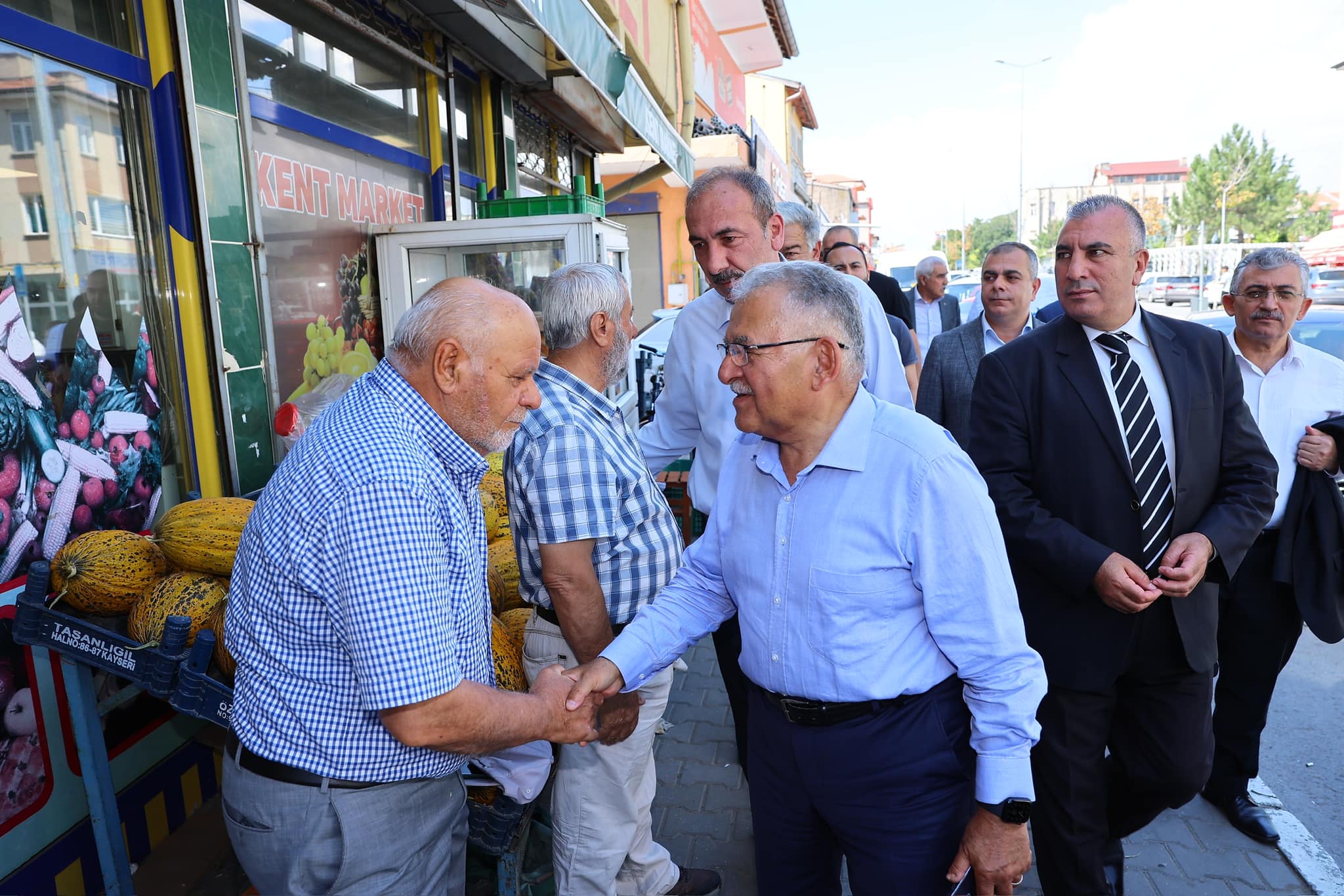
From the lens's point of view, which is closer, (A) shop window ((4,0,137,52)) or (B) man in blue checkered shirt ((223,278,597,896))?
(B) man in blue checkered shirt ((223,278,597,896))

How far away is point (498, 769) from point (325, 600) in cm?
82

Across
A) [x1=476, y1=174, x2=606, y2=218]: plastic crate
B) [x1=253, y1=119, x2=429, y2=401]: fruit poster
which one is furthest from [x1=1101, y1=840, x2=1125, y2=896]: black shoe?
[x1=476, y1=174, x2=606, y2=218]: plastic crate

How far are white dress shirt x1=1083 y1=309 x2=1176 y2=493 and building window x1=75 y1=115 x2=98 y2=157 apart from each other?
3332 millimetres

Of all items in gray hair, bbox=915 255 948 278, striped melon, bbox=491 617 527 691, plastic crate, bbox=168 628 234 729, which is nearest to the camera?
plastic crate, bbox=168 628 234 729

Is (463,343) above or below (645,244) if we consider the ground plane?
below

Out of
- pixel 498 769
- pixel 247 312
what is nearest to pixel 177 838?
pixel 498 769

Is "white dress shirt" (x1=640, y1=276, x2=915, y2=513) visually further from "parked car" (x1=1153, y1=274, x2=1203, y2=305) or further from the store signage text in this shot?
"parked car" (x1=1153, y1=274, x2=1203, y2=305)

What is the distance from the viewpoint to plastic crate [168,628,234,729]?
80.2 inches

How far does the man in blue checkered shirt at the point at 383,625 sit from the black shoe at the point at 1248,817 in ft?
9.22

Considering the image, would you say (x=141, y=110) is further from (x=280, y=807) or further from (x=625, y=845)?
(x=625, y=845)

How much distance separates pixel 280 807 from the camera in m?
1.68

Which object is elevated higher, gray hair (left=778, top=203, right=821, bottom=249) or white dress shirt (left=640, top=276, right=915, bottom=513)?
gray hair (left=778, top=203, right=821, bottom=249)

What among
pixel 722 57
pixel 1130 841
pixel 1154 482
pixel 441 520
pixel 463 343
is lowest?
pixel 1130 841

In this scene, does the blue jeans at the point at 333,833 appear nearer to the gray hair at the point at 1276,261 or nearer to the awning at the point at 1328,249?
the gray hair at the point at 1276,261
